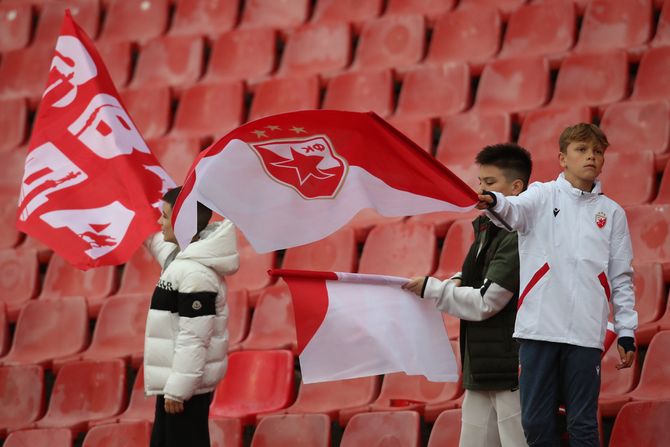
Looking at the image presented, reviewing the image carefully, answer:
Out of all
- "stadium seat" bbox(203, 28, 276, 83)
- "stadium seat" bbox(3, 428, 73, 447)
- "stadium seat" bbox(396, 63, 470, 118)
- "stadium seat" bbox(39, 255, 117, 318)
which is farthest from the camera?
"stadium seat" bbox(203, 28, 276, 83)

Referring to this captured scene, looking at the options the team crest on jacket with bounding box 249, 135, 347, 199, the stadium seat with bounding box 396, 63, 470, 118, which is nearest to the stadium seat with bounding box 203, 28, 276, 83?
the stadium seat with bounding box 396, 63, 470, 118

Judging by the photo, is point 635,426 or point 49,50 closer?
point 635,426

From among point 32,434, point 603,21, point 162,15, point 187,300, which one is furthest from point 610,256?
point 162,15

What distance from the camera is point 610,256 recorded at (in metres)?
3.08

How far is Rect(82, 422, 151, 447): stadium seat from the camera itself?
423 centimetres

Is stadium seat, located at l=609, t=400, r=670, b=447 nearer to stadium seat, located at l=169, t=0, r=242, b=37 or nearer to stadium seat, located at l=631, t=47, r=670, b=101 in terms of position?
stadium seat, located at l=631, t=47, r=670, b=101

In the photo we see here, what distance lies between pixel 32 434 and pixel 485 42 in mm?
2887

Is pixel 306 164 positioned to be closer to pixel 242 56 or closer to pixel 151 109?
pixel 151 109

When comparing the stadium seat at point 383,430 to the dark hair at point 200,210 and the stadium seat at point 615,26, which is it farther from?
the stadium seat at point 615,26

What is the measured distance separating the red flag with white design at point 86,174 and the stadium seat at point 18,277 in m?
1.37

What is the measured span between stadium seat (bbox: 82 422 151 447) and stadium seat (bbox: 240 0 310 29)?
286 cm

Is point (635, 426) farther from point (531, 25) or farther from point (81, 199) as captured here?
point (531, 25)

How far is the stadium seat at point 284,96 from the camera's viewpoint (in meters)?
5.86

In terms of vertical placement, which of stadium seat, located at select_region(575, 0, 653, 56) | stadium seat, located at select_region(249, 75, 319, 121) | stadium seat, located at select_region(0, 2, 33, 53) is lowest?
stadium seat, located at select_region(249, 75, 319, 121)
